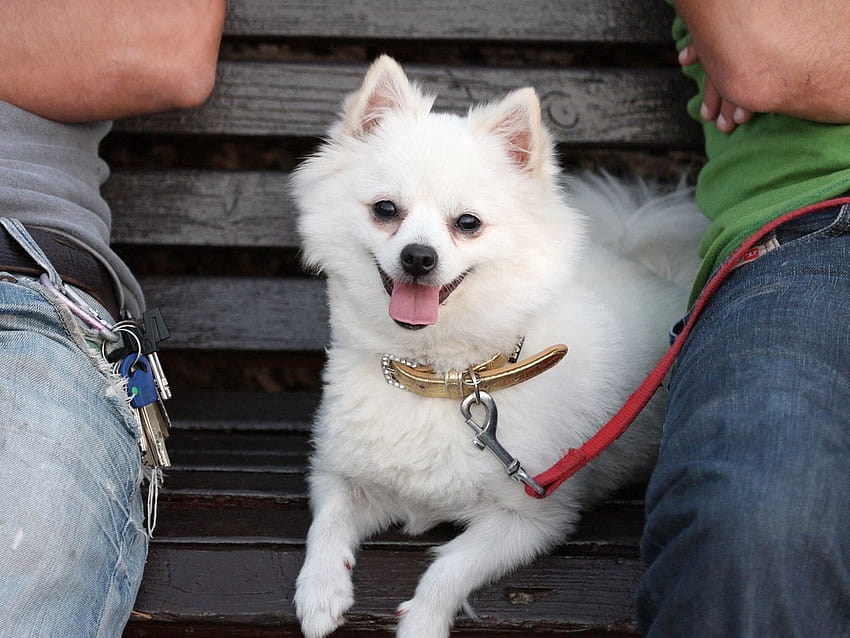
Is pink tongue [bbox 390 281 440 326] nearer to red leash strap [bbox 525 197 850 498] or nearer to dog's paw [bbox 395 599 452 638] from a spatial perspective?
red leash strap [bbox 525 197 850 498]

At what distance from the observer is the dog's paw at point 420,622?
148 centimetres

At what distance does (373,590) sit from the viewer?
1555 millimetres

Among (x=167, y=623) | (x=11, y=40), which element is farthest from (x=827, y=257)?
(x=11, y=40)

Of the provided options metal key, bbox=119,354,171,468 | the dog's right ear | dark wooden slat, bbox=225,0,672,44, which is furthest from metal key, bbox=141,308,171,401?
dark wooden slat, bbox=225,0,672,44

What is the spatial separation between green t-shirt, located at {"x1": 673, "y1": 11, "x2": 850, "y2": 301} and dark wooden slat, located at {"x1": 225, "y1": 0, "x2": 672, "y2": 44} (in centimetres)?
59

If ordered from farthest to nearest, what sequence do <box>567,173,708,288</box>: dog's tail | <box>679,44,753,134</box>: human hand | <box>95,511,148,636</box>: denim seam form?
<box>567,173,708,288</box>: dog's tail < <box>679,44,753,134</box>: human hand < <box>95,511,148,636</box>: denim seam

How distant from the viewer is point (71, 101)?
5.86ft

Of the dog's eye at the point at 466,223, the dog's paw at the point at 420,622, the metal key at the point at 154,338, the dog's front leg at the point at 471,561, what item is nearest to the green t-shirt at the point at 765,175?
the dog's eye at the point at 466,223

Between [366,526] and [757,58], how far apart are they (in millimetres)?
1124

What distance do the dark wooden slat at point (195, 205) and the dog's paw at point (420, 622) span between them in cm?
119

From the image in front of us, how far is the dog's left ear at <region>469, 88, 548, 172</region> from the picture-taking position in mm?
1678

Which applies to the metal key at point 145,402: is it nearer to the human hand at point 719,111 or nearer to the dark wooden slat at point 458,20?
the dark wooden slat at point 458,20

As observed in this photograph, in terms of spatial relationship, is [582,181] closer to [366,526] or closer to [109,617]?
[366,526]

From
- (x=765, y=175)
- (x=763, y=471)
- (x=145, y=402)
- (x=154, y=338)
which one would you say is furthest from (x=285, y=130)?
(x=763, y=471)
